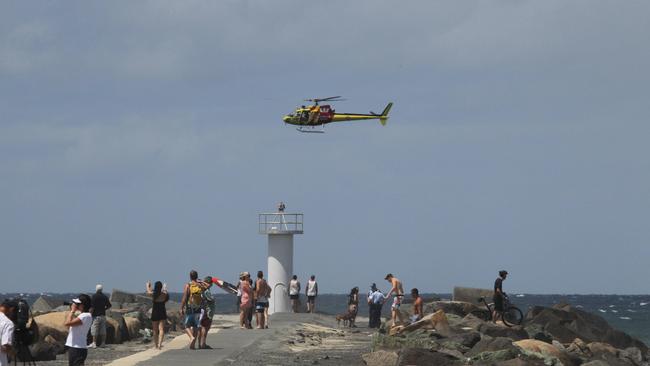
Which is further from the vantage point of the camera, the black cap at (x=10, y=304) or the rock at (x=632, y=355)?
the rock at (x=632, y=355)

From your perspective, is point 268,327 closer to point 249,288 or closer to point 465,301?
point 249,288

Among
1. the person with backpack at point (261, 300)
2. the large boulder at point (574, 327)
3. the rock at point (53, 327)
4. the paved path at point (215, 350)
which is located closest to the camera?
the paved path at point (215, 350)

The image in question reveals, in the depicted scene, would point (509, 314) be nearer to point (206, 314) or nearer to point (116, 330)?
point (206, 314)

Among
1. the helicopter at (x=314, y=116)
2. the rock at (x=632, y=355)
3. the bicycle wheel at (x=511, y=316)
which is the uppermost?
the helicopter at (x=314, y=116)

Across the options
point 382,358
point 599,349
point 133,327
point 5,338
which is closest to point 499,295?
point 599,349

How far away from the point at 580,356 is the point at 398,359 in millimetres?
6609

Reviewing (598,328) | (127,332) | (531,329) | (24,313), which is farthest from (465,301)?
(24,313)

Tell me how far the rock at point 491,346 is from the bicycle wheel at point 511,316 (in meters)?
5.84

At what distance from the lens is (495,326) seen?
25.8m

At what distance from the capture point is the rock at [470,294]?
36281 millimetres

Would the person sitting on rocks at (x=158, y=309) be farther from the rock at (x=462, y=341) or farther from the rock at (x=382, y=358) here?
the rock at (x=462, y=341)

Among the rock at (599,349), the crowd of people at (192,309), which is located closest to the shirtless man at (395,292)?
the crowd of people at (192,309)

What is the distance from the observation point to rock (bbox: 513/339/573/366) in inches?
874

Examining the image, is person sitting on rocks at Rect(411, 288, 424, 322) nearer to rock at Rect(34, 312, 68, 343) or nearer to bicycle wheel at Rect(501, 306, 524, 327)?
bicycle wheel at Rect(501, 306, 524, 327)
